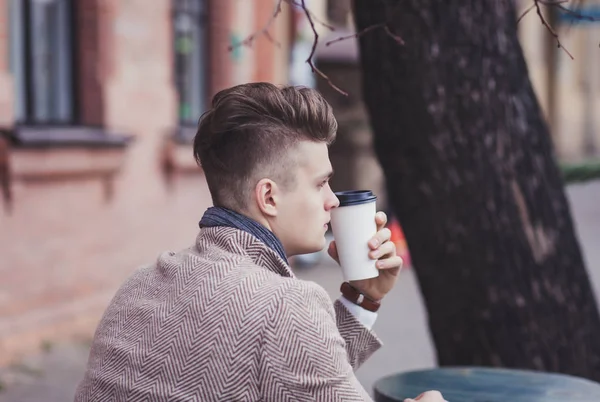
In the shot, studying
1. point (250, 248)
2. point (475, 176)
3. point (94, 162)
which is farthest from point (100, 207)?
point (250, 248)

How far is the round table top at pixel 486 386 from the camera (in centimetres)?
295

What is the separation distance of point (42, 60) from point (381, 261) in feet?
19.9

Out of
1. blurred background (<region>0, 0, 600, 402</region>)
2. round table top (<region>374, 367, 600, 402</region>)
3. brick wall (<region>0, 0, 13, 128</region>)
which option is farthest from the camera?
blurred background (<region>0, 0, 600, 402</region>)

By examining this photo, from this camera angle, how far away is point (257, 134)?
7.59 ft

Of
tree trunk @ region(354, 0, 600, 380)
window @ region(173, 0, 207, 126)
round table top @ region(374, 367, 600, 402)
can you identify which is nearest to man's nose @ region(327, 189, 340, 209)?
round table top @ region(374, 367, 600, 402)

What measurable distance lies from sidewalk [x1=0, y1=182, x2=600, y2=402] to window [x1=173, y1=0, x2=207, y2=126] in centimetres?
228

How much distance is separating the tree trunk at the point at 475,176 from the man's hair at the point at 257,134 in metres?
1.67

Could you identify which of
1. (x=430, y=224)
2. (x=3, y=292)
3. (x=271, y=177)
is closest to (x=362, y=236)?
(x=271, y=177)

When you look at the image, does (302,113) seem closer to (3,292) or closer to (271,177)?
(271,177)

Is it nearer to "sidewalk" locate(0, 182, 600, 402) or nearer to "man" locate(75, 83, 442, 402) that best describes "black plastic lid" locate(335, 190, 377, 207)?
"man" locate(75, 83, 442, 402)

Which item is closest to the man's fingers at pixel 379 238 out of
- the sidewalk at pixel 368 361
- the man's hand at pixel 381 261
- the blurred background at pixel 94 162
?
the man's hand at pixel 381 261

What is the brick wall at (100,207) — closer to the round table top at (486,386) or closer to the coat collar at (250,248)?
the round table top at (486,386)

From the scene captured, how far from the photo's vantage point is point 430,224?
13.4 ft

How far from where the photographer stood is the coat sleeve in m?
2.04
